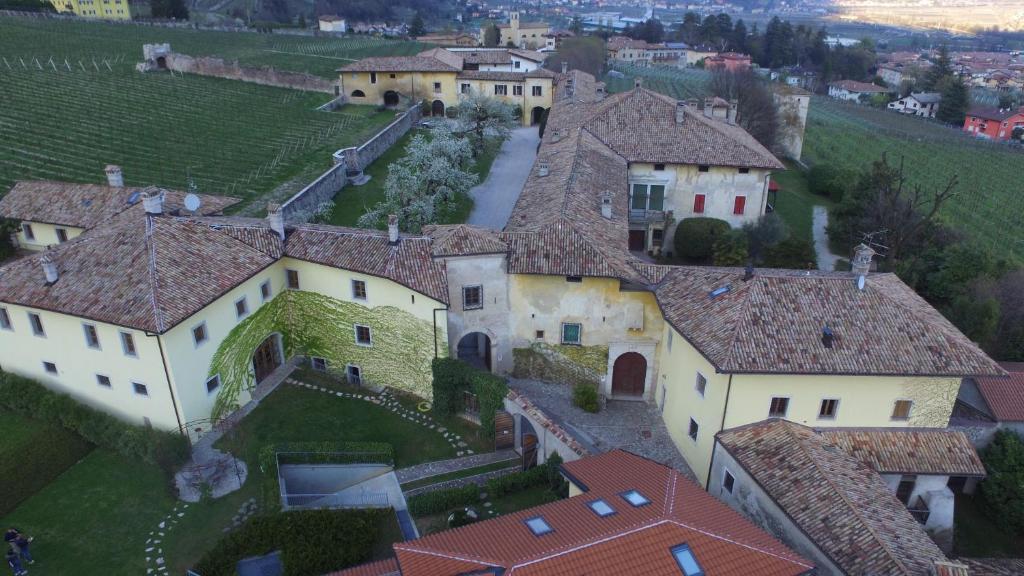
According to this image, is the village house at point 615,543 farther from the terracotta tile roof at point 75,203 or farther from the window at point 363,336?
the terracotta tile roof at point 75,203

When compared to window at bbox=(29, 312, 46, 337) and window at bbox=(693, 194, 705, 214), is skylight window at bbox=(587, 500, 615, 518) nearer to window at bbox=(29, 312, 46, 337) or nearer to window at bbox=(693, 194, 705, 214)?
window at bbox=(29, 312, 46, 337)

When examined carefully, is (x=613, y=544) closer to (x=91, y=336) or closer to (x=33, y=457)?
(x=91, y=336)

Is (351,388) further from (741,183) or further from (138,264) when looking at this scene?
(741,183)

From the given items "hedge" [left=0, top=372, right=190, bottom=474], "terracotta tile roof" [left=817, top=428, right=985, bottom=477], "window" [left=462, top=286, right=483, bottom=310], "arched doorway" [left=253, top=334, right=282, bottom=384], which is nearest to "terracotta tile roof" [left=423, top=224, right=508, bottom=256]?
"window" [left=462, top=286, right=483, bottom=310]

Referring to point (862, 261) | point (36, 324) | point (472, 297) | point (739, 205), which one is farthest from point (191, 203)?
point (739, 205)

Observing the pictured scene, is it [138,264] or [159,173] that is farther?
[159,173]

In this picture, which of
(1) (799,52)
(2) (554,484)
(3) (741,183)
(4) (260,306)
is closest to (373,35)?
(1) (799,52)
